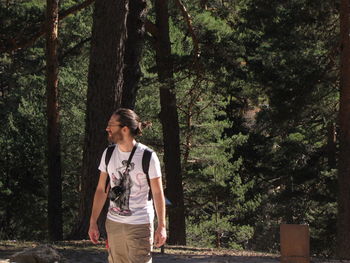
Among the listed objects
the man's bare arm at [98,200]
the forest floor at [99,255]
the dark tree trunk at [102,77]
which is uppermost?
the dark tree trunk at [102,77]

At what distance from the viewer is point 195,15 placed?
17391 millimetres

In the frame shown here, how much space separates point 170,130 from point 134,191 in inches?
530

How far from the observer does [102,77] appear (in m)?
10.9

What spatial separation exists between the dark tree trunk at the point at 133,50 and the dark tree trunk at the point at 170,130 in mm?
3897

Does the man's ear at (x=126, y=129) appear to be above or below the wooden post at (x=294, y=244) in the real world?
above

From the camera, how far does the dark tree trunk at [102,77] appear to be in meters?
10.8

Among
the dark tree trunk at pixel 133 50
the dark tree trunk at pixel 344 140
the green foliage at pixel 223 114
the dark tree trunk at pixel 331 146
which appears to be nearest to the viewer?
the dark tree trunk at pixel 133 50

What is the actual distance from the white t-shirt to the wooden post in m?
3.93

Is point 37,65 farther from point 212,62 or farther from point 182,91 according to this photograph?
point 212,62

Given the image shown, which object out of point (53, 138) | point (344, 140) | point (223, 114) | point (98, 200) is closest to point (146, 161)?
point (98, 200)

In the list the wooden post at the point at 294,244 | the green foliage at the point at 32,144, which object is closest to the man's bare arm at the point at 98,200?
the wooden post at the point at 294,244

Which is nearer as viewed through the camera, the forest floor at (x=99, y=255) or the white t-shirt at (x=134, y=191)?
the white t-shirt at (x=134, y=191)

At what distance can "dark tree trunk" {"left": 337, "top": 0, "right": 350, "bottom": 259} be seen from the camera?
15.1 meters

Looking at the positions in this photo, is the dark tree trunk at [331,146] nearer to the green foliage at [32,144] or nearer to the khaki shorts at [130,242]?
the green foliage at [32,144]
